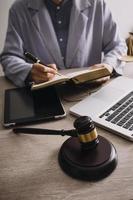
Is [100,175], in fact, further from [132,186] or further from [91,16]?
[91,16]

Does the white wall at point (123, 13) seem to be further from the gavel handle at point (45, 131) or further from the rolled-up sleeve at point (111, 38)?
the gavel handle at point (45, 131)

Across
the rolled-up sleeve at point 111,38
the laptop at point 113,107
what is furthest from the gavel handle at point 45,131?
the rolled-up sleeve at point 111,38

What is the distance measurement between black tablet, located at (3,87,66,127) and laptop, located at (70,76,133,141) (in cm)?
7

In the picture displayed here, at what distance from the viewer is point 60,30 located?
1.34 meters

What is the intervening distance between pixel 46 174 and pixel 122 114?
11.4 inches

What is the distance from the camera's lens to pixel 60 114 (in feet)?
2.81

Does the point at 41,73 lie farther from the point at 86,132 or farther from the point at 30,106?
the point at 86,132

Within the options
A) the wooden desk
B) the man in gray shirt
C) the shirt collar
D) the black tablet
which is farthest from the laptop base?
the shirt collar

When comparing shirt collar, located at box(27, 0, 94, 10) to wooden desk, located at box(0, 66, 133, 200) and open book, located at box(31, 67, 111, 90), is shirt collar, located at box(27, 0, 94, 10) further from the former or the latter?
wooden desk, located at box(0, 66, 133, 200)

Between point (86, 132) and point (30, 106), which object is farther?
point (30, 106)

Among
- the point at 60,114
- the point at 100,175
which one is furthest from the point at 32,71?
the point at 100,175

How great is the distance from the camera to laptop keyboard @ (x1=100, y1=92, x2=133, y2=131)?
2.49 feet

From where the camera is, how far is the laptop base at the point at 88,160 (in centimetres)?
62

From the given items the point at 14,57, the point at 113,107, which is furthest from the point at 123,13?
the point at 113,107
